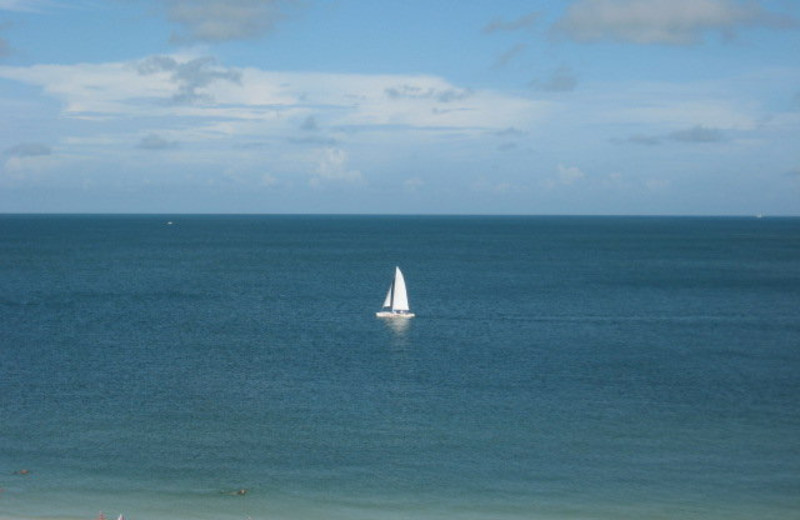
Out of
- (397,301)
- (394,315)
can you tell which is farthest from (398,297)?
(394,315)

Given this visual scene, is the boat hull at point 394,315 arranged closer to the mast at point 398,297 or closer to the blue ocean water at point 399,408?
the mast at point 398,297

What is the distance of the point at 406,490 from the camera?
41781 mm

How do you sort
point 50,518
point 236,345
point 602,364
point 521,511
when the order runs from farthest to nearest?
point 236,345 < point 602,364 < point 521,511 < point 50,518

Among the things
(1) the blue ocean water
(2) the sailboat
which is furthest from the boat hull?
(1) the blue ocean water

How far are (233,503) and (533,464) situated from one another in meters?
15.5

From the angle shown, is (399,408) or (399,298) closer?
(399,408)

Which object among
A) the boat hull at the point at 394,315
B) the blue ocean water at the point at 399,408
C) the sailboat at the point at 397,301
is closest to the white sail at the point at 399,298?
the sailboat at the point at 397,301

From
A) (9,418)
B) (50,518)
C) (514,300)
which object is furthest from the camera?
(514,300)

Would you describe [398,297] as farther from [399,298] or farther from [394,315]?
[394,315]

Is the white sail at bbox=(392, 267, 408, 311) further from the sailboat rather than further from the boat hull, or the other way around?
the boat hull

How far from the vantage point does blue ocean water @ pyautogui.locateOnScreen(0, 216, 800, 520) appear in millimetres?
40906

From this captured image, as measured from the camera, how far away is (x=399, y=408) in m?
56.2

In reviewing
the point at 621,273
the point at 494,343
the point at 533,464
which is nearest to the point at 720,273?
the point at 621,273

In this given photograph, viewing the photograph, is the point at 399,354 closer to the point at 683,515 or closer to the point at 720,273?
the point at 683,515
